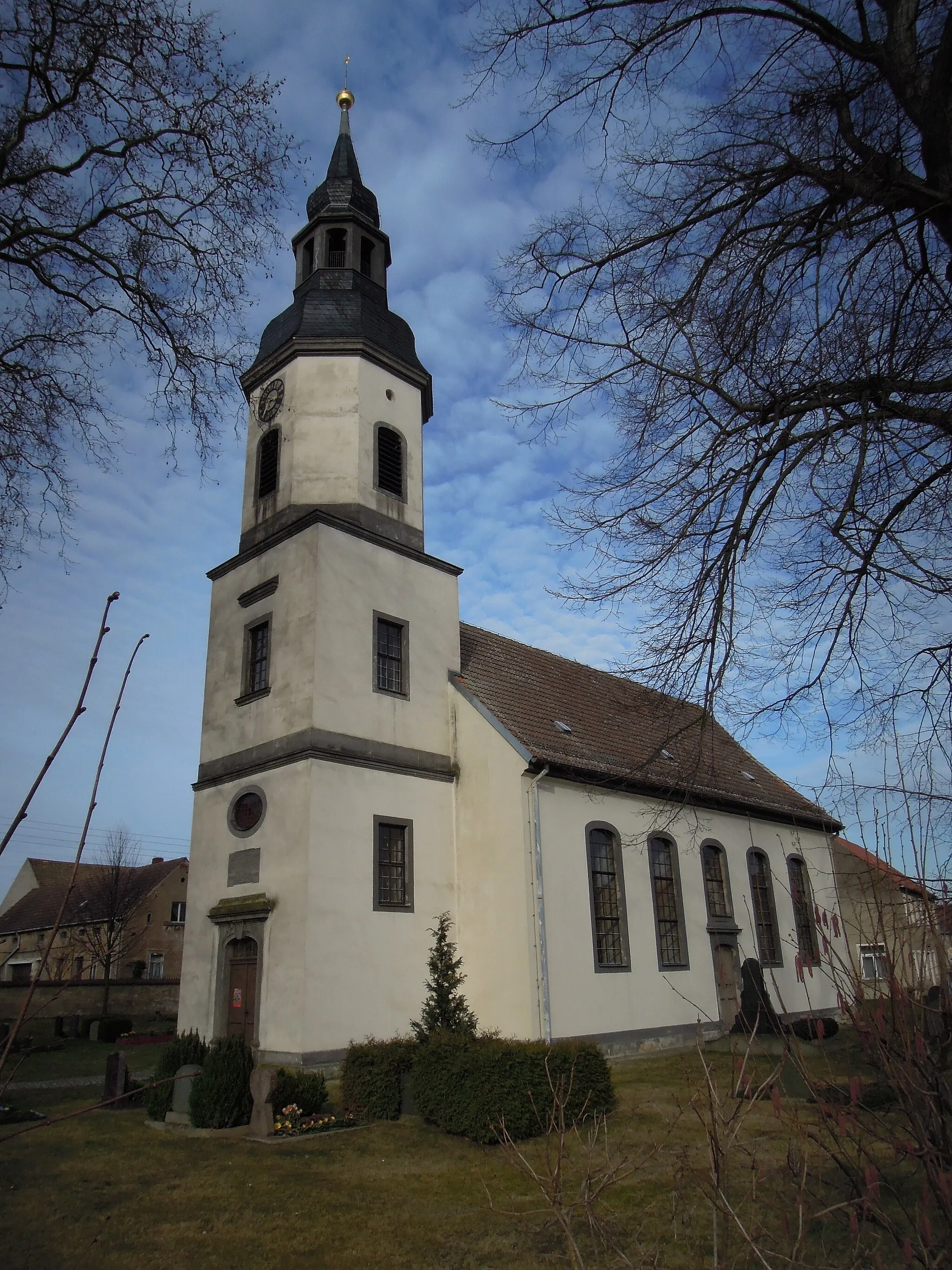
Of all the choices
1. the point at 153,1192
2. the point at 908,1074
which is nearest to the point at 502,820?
the point at 153,1192

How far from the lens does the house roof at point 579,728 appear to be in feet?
56.4

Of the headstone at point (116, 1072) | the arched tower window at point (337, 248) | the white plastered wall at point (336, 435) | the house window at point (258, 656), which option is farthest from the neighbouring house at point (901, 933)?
the arched tower window at point (337, 248)

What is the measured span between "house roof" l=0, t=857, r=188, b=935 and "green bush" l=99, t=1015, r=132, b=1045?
7.89 m

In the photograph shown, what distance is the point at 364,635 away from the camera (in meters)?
17.1

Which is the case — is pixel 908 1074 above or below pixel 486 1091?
above

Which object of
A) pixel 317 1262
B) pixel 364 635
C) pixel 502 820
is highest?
pixel 364 635

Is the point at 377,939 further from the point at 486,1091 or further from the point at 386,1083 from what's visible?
the point at 486,1091

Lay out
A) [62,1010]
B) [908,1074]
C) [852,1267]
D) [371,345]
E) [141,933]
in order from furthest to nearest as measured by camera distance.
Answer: [141,933], [62,1010], [371,345], [908,1074], [852,1267]

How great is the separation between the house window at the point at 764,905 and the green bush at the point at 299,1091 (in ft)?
42.8

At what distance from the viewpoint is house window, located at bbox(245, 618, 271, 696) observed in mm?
17453

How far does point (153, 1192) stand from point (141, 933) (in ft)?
108

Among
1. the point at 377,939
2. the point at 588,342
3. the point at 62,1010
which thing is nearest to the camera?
the point at 588,342

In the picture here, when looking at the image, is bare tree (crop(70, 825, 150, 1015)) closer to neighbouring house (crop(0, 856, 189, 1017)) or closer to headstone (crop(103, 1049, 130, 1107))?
neighbouring house (crop(0, 856, 189, 1017))

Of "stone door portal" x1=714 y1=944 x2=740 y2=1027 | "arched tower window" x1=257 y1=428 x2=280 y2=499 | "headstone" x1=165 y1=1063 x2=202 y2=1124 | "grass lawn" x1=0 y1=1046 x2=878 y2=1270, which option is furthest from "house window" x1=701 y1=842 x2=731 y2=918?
"arched tower window" x1=257 y1=428 x2=280 y2=499
